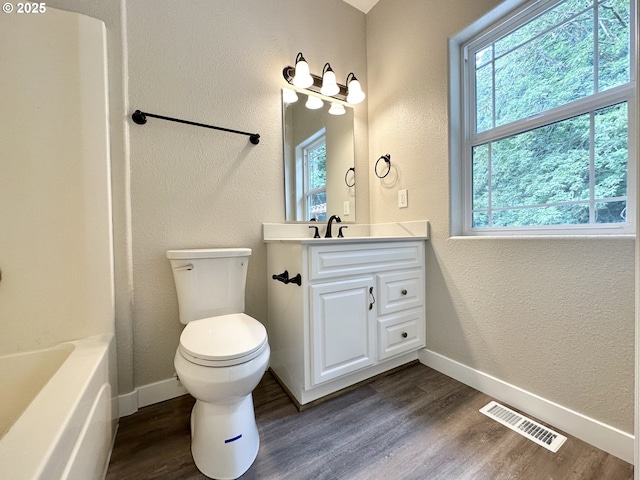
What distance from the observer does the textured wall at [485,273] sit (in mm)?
1054

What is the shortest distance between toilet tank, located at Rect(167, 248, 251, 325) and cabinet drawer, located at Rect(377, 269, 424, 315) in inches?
31.3

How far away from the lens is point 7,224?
1062mm

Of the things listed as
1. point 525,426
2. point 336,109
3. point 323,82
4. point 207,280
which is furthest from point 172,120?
point 525,426

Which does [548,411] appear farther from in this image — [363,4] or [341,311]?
[363,4]

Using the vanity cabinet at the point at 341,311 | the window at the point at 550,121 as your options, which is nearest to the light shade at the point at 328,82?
the window at the point at 550,121

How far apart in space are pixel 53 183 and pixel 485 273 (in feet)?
6.86

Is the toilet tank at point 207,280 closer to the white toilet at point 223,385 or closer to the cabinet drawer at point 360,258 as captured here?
the white toilet at point 223,385

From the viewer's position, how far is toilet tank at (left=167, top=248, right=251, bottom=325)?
4.37 ft

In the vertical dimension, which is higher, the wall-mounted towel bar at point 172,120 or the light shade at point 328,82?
the light shade at point 328,82

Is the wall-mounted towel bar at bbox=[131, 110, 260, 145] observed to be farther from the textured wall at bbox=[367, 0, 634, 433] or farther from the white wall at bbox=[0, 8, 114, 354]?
the textured wall at bbox=[367, 0, 634, 433]

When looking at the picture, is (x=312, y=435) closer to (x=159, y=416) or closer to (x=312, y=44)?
(x=159, y=416)

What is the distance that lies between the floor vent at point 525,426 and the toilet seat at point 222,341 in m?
1.15

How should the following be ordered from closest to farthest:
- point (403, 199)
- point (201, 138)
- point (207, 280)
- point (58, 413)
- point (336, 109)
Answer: point (58, 413)
point (207, 280)
point (201, 138)
point (403, 199)
point (336, 109)

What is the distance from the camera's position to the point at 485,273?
1.43m
